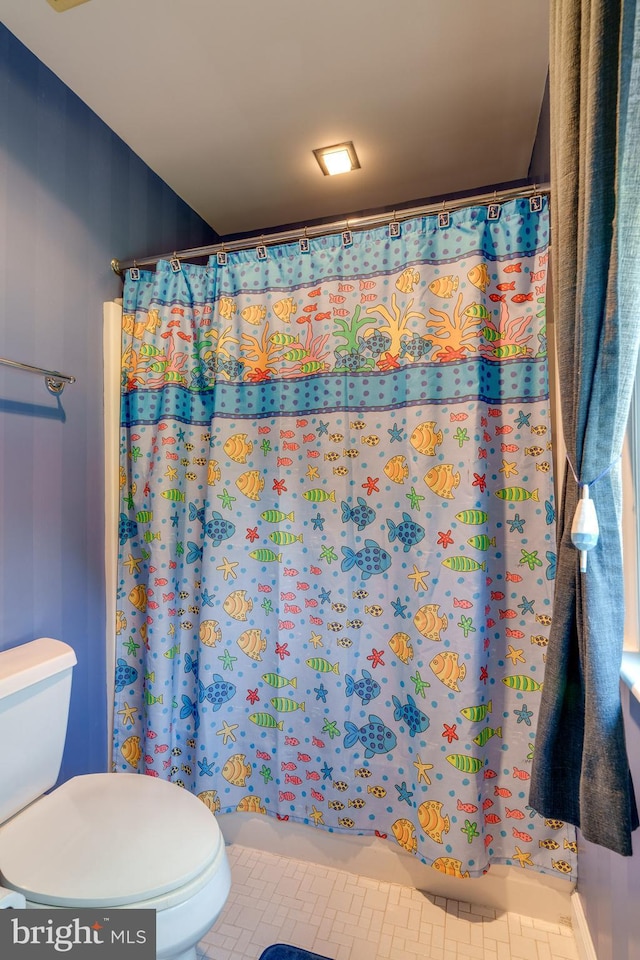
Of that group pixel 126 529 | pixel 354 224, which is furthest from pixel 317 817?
pixel 354 224

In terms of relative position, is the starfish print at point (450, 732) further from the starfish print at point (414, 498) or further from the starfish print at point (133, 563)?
the starfish print at point (133, 563)

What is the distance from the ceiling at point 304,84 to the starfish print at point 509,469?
3.87 feet

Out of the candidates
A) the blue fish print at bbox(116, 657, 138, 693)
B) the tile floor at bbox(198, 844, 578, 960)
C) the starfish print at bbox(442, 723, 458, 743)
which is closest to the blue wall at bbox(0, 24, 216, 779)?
the blue fish print at bbox(116, 657, 138, 693)

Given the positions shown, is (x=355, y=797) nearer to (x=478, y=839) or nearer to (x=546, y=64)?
(x=478, y=839)

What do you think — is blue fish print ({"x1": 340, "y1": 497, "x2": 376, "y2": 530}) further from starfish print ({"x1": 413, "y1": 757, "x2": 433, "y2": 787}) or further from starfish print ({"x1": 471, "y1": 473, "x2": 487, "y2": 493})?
starfish print ({"x1": 413, "y1": 757, "x2": 433, "y2": 787})

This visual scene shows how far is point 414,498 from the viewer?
1.42 meters

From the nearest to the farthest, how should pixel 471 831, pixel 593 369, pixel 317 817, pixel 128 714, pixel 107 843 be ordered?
1. pixel 593 369
2. pixel 107 843
3. pixel 471 831
4. pixel 317 817
5. pixel 128 714

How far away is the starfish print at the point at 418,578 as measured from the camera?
4.58 feet

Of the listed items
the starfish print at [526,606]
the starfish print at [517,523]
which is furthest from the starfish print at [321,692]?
the starfish print at [517,523]

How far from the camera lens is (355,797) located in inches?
59.6

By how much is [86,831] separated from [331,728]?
2.34 ft

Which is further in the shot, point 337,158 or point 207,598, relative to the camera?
point 337,158

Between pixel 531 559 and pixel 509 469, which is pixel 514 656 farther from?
pixel 509 469

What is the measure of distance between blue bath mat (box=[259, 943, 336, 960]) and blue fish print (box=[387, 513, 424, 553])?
1096mm
